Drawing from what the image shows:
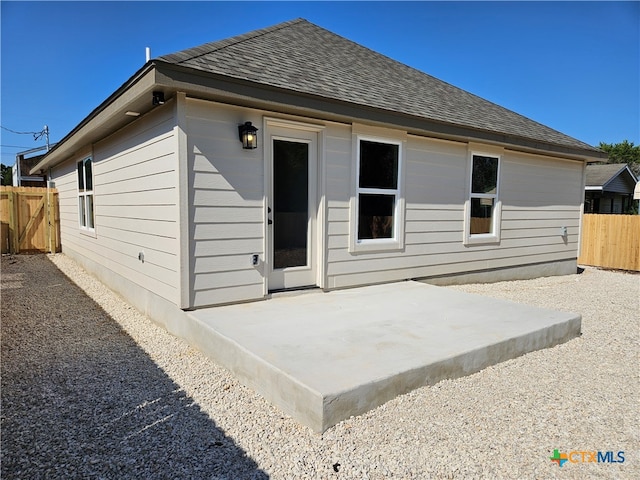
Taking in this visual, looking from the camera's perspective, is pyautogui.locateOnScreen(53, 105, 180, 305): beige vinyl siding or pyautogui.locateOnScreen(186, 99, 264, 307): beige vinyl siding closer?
pyautogui.locateOnScreen(186, 99, 264, 307): beige vinyl siding

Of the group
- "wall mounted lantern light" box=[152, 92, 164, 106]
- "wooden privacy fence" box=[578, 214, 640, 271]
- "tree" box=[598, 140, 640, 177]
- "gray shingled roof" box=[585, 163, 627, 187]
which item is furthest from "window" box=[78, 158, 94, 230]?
"tree" box=[598, 140, 640, 177]

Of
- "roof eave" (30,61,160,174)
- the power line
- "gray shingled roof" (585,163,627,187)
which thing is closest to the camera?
"roof eave" (30,61,160,174)

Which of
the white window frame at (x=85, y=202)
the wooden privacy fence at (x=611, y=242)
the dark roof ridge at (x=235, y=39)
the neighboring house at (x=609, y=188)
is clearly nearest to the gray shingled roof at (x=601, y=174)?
the neighboring house at (x=609, y=188)

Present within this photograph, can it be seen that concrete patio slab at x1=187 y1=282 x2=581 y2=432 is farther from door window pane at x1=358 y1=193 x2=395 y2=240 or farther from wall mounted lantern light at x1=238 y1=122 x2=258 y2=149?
wall mounted lantern light at x1=238 y1=122 x2=258 y2=149

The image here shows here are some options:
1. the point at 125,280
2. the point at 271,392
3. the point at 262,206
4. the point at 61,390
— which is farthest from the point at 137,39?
the point at 271,392

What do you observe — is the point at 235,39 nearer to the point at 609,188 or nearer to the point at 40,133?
the point at 609,188

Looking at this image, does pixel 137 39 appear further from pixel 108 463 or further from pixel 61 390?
pixel 108 463

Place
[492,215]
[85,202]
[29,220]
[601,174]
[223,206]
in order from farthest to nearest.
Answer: [601,174] < [29,220] < [85,202] < [492,215] < [223,206]

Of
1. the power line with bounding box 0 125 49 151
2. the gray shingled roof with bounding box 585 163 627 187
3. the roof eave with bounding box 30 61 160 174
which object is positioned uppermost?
the power line with bounding box 0 125 49 151

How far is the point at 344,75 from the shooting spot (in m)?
5.97

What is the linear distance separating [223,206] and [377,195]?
2.44 metres

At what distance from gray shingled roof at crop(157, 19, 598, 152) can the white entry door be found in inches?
26.8

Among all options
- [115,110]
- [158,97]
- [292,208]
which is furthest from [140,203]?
[292,208]

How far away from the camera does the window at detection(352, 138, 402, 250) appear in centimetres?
556
